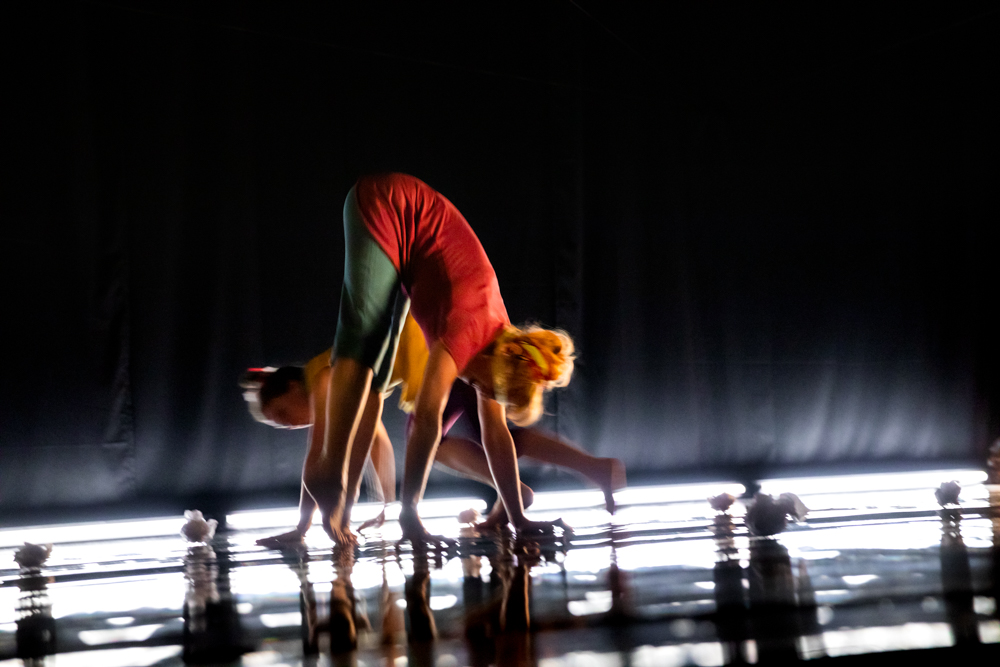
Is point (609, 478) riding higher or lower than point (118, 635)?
higher

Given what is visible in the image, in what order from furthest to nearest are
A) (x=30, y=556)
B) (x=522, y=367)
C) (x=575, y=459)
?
(x=575, y=459) → (x=522, y=367) → (x=30, y=556)

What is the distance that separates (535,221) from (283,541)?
1.64m

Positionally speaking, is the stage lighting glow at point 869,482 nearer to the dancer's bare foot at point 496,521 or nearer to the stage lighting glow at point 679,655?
the dancer's bare foot at point 496,521

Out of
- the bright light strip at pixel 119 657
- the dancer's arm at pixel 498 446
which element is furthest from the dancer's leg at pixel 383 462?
the bright light strip at pixel 119 657

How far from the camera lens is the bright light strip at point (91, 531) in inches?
82.3

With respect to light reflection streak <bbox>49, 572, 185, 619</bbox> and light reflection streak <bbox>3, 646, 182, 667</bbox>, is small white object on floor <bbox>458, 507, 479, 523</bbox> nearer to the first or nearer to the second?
light reflection streak <bbox>49, 572, 185, 619</bbox>

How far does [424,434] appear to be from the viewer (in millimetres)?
1446

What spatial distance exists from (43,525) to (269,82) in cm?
143

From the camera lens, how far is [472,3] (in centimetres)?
290

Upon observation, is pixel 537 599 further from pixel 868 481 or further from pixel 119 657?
pixel 868 481

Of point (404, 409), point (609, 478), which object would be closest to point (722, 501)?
point (609, 478)

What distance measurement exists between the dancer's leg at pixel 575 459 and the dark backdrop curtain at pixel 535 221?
0.74 metres

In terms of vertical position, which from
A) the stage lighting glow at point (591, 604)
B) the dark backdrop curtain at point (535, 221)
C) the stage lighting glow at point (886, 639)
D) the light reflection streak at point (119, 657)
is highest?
the dark backdrop curtain at point (535, 221)

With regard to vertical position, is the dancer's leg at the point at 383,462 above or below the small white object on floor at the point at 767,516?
above
